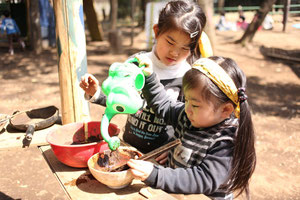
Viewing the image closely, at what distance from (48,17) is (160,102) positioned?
31.0 feet

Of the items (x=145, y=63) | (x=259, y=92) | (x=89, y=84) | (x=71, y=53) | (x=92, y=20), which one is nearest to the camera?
(x=145, y=63)

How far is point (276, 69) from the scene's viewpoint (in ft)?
25.4

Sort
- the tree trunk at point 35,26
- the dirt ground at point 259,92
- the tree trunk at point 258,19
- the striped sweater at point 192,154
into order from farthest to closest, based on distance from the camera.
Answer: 1. the tree trunk at point 35,26
2. the tree trunk at point 258,19
3. the dirt ground at point 259,92
4. the striped sweater at point 192,154

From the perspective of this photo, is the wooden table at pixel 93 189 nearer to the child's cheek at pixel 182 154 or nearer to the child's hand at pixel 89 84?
the child's cheek at pixel 182 154

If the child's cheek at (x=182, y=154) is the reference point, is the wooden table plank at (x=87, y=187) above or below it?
below

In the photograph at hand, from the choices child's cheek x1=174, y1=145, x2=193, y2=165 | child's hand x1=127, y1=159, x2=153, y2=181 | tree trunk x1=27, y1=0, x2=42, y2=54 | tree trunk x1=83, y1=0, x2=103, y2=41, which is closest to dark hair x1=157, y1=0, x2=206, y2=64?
child's cheek x1=174, y1=145, x2=193, y2=165

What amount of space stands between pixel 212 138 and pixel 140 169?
40cm

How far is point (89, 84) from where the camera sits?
1734 millimetres

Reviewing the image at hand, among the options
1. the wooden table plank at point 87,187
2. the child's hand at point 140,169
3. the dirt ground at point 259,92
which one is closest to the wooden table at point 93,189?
the wooden table plank at point 87,187

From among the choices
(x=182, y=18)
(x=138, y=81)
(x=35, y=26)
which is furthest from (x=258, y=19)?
(x=138, y=81)

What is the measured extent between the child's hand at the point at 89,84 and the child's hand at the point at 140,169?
21.9 inches

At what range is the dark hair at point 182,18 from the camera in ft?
5.82

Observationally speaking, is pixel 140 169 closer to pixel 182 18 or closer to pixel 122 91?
pixel 122 91

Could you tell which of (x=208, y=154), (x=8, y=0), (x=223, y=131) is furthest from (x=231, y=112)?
(x=8, y=0)
